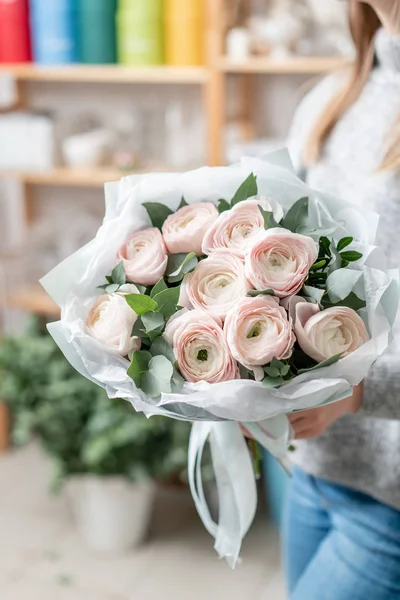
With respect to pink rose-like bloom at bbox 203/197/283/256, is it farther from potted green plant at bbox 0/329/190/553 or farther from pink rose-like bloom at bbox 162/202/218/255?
potted green plant at bbox 0/329/190/553

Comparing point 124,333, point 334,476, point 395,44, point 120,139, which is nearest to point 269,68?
point 120,139

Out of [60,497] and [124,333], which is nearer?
[124,333]

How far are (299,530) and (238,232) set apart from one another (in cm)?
58

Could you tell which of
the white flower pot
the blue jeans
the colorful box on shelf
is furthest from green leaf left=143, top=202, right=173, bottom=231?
the colorful box on shelf

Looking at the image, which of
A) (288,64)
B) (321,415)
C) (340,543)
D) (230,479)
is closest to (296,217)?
(321,415)

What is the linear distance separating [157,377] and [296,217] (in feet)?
0.80

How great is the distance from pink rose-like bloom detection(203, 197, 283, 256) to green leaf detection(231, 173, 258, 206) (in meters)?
0.03

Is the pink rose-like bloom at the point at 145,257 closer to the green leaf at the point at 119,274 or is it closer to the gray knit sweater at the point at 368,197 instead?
the green leaf at the point at 119,274

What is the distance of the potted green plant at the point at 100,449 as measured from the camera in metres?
2.31

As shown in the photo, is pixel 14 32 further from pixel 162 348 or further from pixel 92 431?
pixel 162 348

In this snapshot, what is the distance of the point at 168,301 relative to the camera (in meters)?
0.83

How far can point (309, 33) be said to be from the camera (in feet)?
7.79

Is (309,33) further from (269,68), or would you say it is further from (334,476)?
(334,476)

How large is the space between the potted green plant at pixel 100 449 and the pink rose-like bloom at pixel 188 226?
148 centimetres
